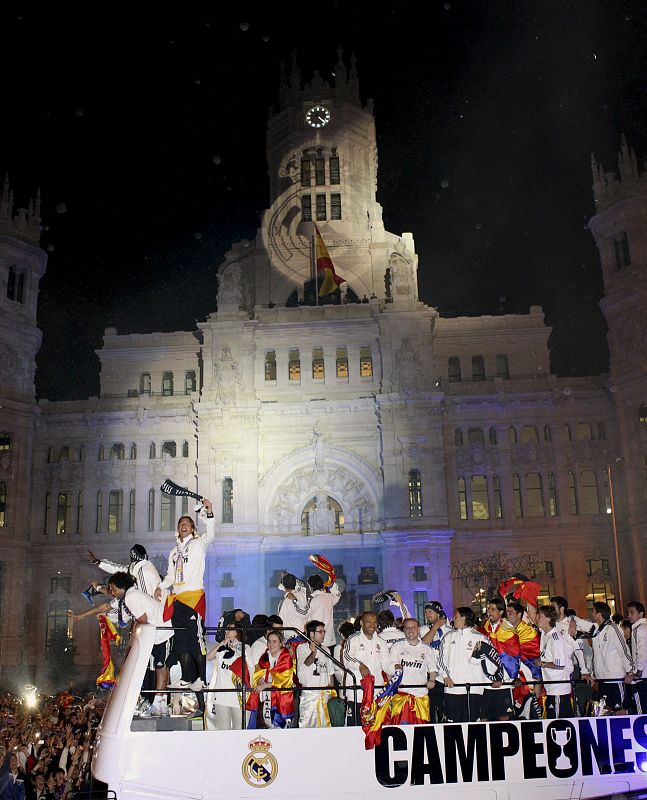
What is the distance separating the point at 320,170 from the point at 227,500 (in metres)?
25.5

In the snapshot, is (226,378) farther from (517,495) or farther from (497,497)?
(517,495)

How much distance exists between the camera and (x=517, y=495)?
48.5 m

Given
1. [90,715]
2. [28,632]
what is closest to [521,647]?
[90,715]

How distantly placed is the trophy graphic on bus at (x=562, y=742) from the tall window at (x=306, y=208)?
163 ft

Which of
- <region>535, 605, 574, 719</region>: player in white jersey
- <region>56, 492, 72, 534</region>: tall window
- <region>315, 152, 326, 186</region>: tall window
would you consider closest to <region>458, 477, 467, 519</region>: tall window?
<region>315, 152, 326, 186</region>: tall window

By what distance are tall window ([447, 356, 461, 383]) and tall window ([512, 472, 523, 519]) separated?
7713mm

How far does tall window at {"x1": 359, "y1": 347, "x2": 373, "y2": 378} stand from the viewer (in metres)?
49.3

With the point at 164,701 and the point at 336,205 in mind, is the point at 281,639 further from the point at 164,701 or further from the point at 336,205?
the point at 336,205

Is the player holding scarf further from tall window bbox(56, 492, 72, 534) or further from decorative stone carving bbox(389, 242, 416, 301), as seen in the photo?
tall window bbox(56, 492, 72, 534)

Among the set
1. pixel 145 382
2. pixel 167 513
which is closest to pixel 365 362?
pixel 145 382

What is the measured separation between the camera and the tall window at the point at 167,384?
174 ft

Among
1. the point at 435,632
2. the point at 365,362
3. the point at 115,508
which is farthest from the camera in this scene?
the point at 115,508

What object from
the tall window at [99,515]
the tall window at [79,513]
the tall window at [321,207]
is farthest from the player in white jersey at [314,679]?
the tall window at [321,207]

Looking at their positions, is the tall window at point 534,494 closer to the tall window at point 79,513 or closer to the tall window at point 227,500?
the tall window at point 227,500
